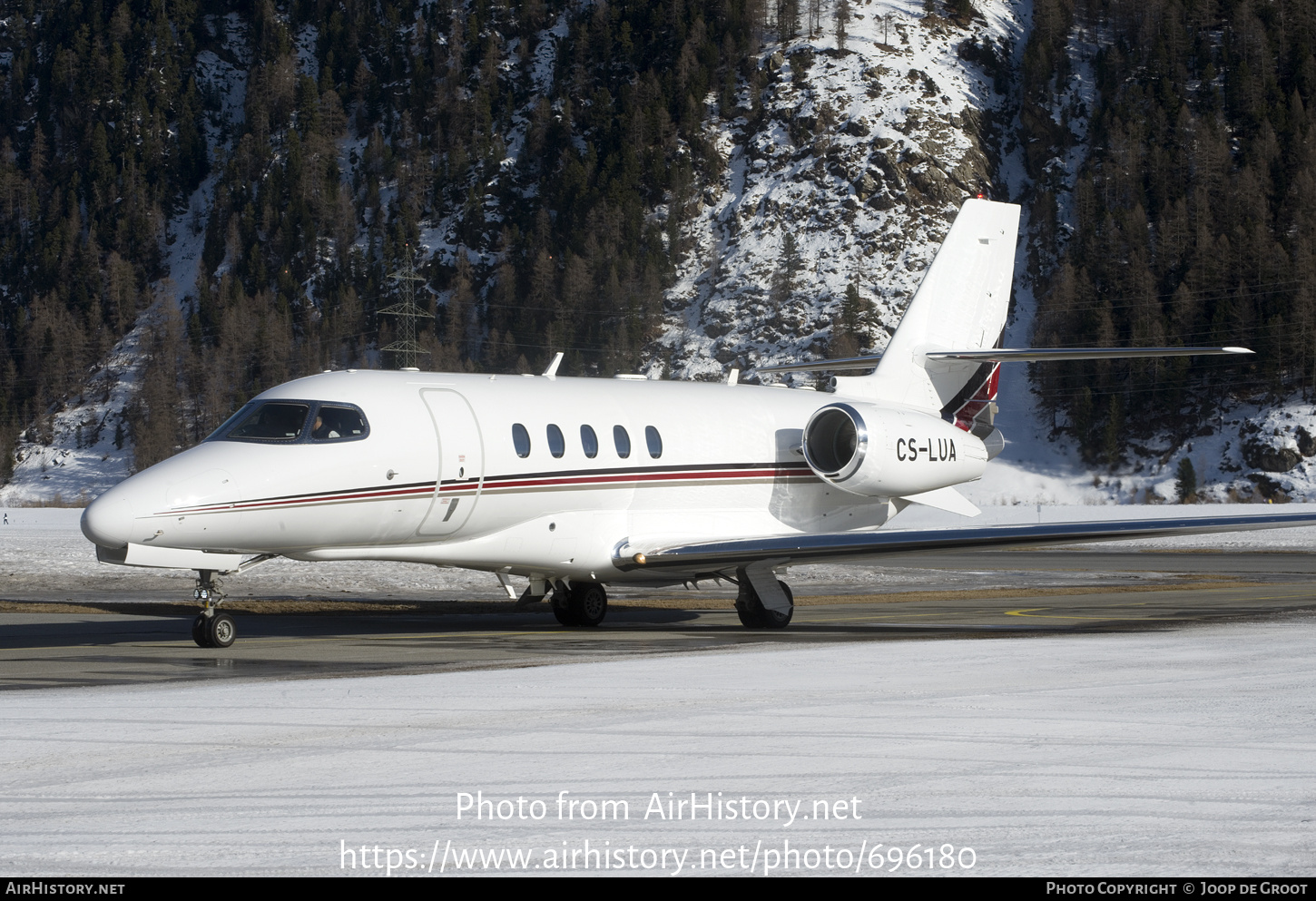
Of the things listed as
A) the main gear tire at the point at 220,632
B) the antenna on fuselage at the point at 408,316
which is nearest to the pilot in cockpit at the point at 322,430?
the main gear tire at the point at 220,632

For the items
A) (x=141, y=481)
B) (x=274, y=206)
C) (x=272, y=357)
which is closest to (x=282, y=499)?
(x=141, y=481)

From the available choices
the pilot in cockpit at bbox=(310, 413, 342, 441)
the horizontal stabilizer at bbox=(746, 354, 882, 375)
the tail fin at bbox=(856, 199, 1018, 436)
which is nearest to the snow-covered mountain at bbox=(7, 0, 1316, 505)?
the tail fin at bbox=(856, 199, 1018, 436)

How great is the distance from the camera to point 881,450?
18.1 metres

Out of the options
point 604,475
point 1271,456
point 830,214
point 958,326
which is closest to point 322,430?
point 604,475

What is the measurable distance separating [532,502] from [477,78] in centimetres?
12741

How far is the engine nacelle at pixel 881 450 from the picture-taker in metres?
18.0

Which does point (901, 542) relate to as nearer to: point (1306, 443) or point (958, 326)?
point (958, 326)

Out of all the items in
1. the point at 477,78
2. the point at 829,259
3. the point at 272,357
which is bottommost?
the point at 272,357

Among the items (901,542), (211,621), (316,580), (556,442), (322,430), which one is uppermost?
(322,430)

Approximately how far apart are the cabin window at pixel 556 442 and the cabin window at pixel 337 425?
2.42 m

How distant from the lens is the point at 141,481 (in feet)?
40.5

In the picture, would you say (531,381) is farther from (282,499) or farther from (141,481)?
(141,481)

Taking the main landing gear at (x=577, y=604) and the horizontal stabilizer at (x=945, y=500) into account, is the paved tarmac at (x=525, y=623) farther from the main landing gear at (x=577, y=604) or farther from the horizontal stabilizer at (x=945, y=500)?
the horizontal stabilizer at (x=945, y=500)

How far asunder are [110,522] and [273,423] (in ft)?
7.19
